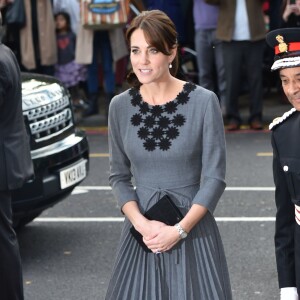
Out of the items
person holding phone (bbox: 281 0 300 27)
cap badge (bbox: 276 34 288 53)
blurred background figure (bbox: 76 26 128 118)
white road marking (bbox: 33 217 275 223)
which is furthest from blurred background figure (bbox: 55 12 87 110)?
cap badge (bbox: 276 34 288 53)

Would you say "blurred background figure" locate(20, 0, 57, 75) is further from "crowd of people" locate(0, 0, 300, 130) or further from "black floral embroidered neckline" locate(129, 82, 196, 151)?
"black floral embroidered neckline" locate(129, 82, 196, 151)

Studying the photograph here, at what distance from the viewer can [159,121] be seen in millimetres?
4629

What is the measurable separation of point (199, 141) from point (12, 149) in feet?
5.61

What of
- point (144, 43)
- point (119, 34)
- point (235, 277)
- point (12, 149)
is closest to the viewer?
point (144, 43)

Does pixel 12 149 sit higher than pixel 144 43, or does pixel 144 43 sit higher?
pixel 144 43

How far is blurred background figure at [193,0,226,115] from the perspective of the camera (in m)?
13.5

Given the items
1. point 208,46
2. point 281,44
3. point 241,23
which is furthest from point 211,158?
point 208,46

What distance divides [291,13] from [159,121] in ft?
30.7

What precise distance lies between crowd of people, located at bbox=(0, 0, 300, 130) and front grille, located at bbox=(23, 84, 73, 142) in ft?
17.1

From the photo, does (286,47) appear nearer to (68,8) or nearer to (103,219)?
(103,219)

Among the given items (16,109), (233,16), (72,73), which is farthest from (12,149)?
(72,73)

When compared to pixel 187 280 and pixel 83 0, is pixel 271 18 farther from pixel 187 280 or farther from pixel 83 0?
pixel 187 280

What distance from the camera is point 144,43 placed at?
4.54 m

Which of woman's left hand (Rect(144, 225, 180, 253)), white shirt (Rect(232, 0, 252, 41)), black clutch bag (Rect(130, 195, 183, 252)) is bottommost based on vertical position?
white shirt (Rect(232, 0, 252, 41))
